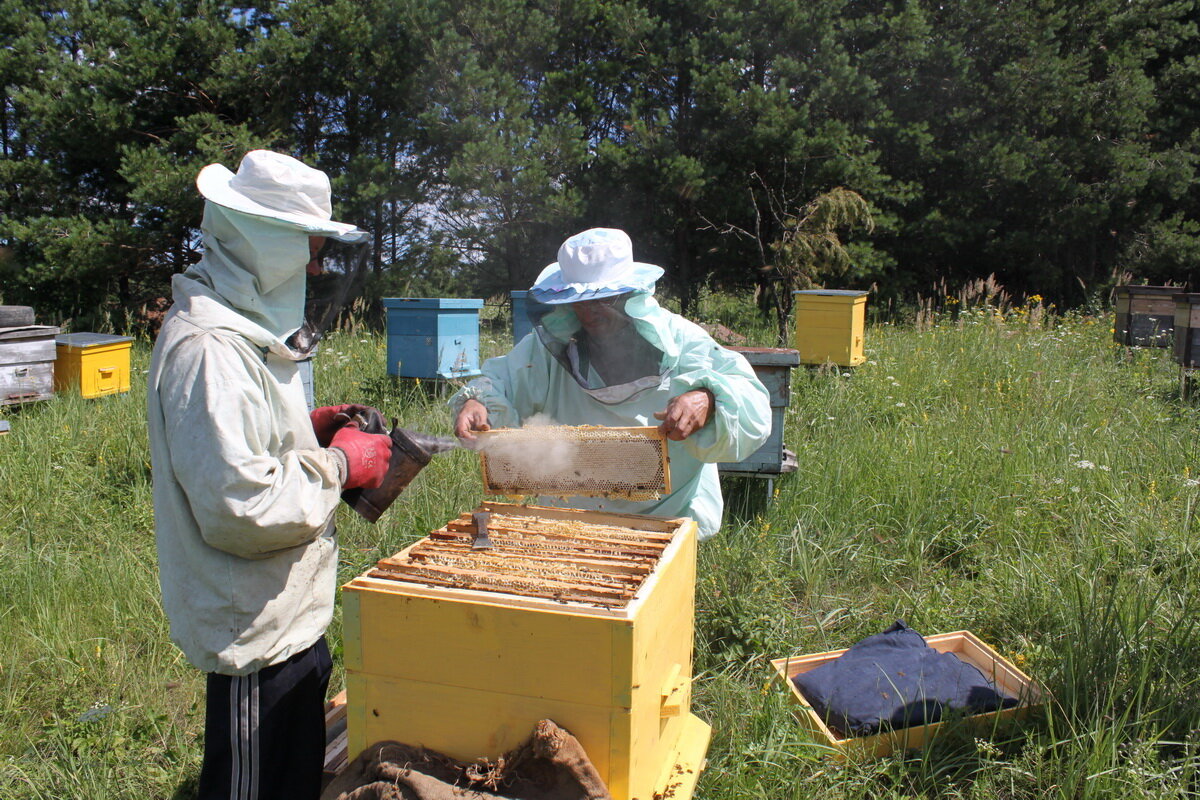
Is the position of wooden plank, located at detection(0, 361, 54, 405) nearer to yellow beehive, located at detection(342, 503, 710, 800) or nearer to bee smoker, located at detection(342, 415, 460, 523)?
bee smoker, located at detection(342, 415, 460, 523)

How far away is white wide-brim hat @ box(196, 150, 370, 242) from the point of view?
1.78 meters

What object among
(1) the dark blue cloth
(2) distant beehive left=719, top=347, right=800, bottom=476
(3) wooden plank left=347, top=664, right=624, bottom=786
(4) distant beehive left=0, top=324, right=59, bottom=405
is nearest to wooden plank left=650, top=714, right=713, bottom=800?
(3) wooden plank left=347, top=664, right=624, bottom=786

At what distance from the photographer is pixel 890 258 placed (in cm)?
1358

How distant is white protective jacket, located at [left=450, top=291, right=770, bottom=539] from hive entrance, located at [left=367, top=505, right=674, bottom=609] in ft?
1.55

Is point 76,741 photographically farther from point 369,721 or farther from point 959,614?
point 959,614

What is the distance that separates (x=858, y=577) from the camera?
144 inches

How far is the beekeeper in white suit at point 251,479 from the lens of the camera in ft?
5.26

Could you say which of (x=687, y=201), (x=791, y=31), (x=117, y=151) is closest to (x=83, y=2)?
(x=117, y=151)

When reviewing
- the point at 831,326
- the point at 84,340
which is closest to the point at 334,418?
the point at 84,340

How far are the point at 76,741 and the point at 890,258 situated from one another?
13.2 meters

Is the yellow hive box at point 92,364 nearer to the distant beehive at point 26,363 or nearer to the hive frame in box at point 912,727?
the distant beehive at point 26,363

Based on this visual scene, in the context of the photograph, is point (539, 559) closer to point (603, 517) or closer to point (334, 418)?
point (603, 517)

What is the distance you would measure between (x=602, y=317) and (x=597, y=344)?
120 mm

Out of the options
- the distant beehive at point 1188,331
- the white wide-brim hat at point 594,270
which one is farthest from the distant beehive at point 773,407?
the distant beehive at point 1188,331
